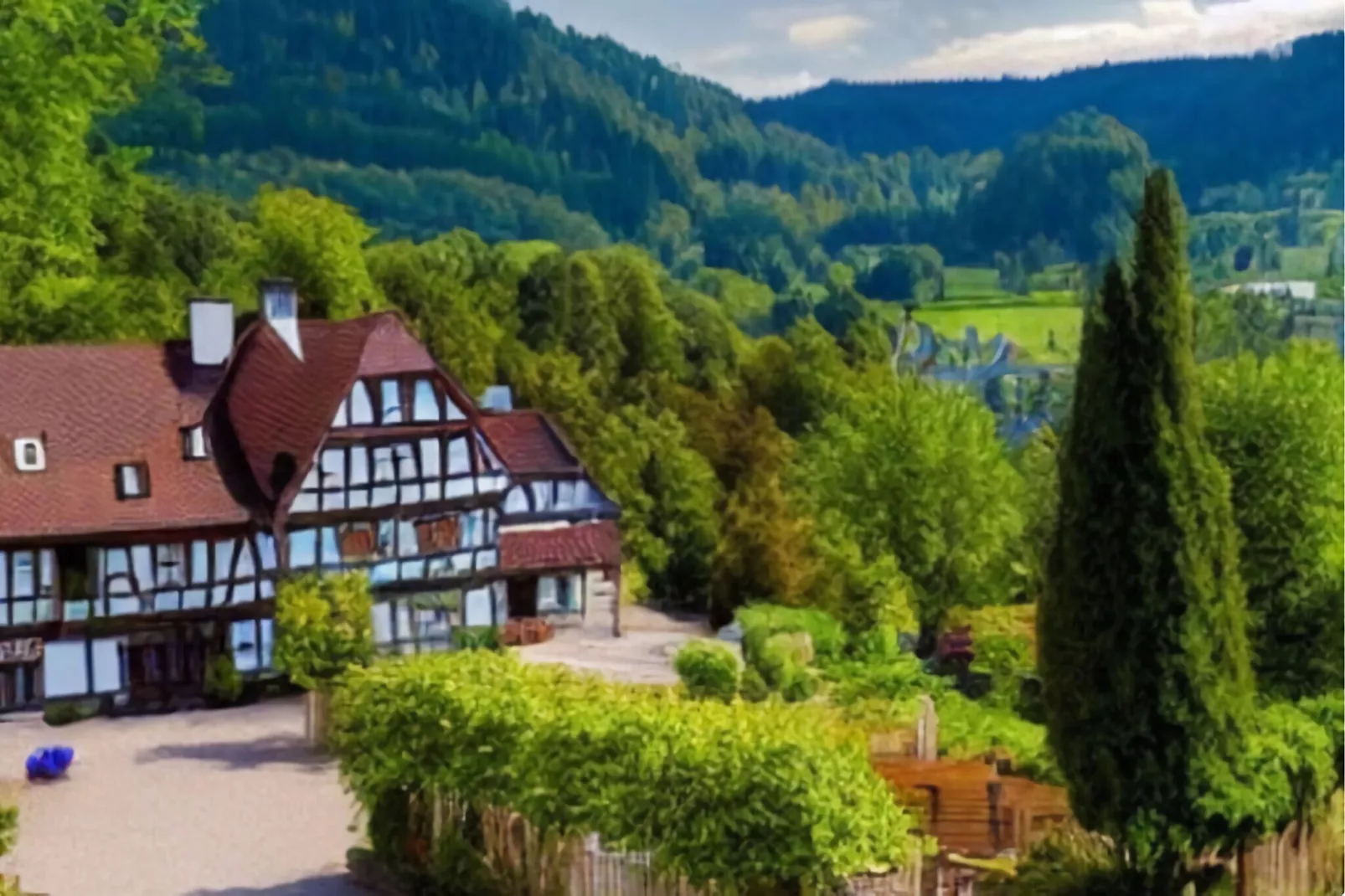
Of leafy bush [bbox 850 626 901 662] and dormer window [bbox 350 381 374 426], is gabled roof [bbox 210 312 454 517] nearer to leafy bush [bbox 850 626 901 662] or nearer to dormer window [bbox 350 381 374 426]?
dormer window [bbox 350 381 374 426]

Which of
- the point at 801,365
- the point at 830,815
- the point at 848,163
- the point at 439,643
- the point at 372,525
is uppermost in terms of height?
the point at 848,163

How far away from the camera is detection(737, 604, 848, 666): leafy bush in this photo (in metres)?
3.83

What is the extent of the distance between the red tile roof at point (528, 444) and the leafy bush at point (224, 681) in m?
0.74

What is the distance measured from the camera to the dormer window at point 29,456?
3.59m

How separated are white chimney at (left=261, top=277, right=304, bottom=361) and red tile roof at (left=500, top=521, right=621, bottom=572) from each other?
62cm

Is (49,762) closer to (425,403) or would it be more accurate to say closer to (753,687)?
(425,403)

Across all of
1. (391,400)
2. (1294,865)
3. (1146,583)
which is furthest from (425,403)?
(1294,865)

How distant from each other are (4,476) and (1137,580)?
2.36 meters

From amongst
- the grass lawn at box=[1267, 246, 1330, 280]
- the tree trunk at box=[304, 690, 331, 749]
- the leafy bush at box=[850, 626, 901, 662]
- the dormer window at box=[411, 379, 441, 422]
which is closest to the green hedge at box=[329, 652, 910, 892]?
the tree trunk at box=[304, 690, 331, 749]

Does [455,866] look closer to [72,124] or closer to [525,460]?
[525,460]

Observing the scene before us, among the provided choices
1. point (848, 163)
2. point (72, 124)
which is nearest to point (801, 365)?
point (848, 163)

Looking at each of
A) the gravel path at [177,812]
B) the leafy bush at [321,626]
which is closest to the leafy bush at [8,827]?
the gravel path at [177,812]

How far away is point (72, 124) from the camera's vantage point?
3783 mm

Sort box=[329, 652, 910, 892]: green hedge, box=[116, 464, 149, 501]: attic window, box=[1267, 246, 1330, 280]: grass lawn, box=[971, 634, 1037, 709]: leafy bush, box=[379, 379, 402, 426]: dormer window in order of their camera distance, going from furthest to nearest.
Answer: box=[1267, 246, 1330, 280]: grass lawn → box=[971, 634, 1037, 709]: leafy bush → box=[379, 379, 402, 426]: dormer window → box=[116, 464, 149, 501]: attic window → box=[329, 652, 910, 892]: green hedge
